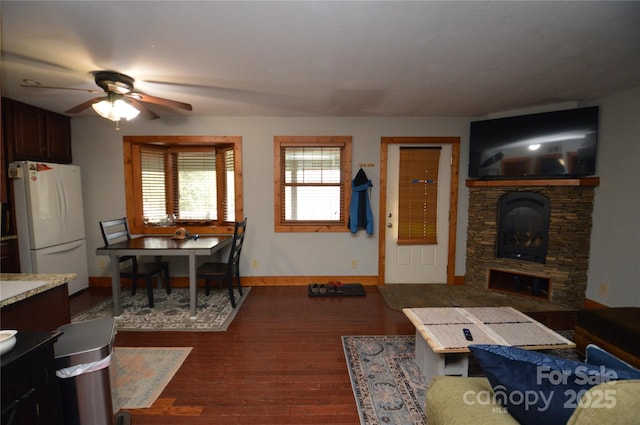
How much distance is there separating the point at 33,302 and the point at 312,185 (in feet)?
10.3

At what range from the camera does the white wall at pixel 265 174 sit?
4031 millimetres

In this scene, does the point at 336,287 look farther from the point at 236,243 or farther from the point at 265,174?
the point at 265,174

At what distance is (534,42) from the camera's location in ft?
6.61

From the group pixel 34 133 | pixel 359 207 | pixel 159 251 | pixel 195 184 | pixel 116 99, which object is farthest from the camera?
pixel 195 184

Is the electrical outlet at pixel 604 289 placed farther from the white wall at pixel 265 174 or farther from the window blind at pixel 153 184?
the window blind at pixel 153 184

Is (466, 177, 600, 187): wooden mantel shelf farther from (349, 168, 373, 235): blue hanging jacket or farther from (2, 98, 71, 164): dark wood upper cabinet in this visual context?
(2, 98, 71, 164): dark wood upper cabinet

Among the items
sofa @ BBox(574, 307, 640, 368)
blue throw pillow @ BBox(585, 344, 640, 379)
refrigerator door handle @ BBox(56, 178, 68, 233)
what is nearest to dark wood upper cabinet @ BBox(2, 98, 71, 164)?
refrigerator door handle @ BBox(56, 178, 68, 233)

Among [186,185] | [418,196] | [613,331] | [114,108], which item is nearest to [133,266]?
[186,185]

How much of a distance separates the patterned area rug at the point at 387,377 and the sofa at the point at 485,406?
0.65 m

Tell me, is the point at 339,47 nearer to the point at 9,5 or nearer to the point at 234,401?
the point at 9,5

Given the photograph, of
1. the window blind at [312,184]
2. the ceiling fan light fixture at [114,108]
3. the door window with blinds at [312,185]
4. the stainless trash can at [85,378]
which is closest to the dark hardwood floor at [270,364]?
the stainless trash can at [85,378]

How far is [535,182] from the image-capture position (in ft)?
11.6

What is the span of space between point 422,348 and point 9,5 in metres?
3.52

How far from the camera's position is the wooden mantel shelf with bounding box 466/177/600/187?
3294mm
